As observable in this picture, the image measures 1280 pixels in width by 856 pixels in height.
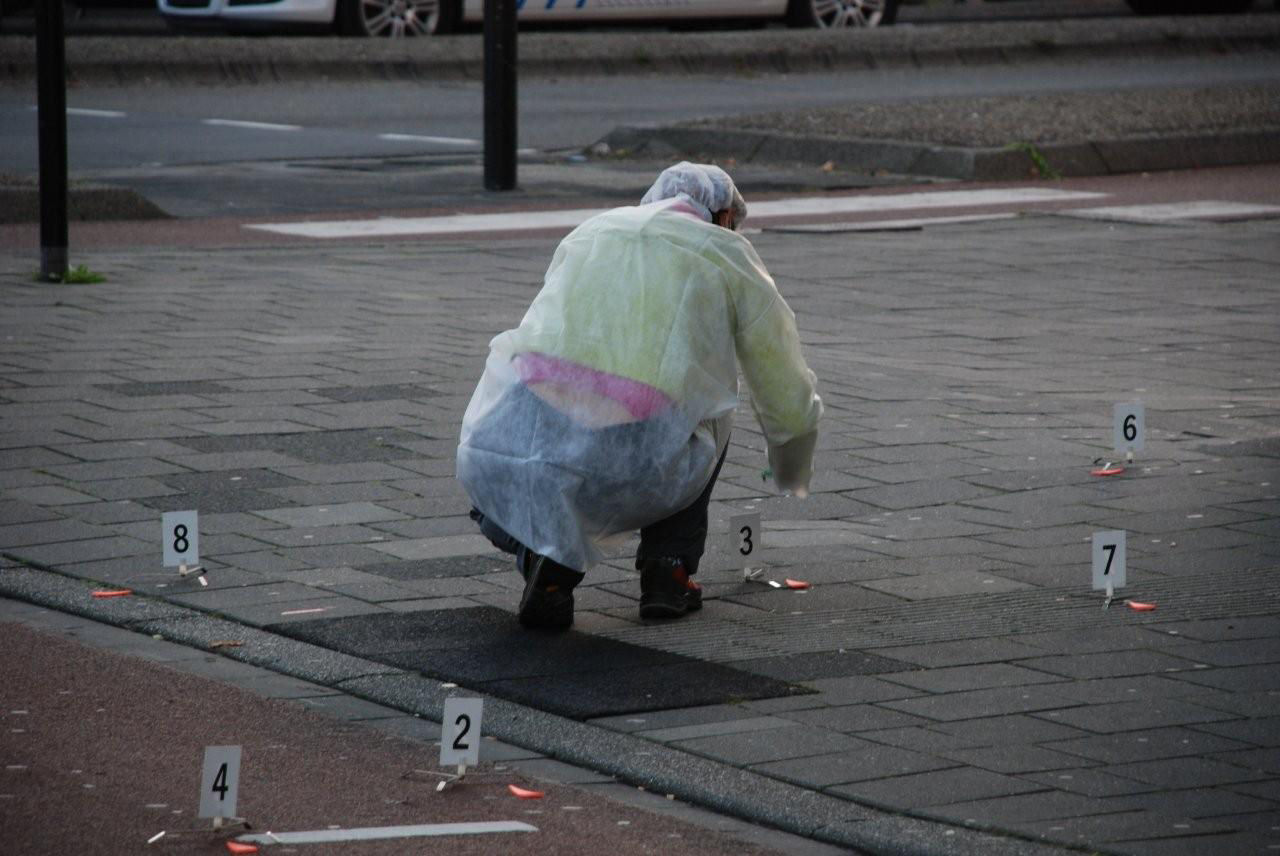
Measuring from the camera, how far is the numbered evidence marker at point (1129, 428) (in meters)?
7.36

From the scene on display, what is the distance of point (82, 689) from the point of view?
5.24 m

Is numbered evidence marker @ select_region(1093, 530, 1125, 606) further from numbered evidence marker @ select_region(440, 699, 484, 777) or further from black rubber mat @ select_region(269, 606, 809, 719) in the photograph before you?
numbered evidence marker @ select_region(440, 699, 484, 777)

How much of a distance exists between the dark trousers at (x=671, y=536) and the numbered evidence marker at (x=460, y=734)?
123 centimetres

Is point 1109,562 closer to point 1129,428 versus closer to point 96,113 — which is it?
point 1129,428

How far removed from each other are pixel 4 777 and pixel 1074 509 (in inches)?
141

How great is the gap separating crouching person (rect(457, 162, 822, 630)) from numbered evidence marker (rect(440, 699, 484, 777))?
42.3 inches

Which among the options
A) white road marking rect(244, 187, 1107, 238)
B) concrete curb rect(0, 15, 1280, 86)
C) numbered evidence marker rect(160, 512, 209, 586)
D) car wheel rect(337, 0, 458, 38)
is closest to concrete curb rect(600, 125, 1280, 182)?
white road marking rect(244, 187, 1107, 238)

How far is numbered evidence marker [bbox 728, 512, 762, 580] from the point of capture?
20.2ft

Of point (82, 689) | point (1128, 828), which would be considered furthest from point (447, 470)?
point (1128, 828)

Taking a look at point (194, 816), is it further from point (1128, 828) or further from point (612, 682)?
point (1128, 828)

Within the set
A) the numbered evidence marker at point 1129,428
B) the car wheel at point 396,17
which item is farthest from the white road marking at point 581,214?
the car wheel at point 396,17

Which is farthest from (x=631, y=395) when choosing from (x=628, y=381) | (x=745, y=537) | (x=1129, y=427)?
(x=1129, y=427)

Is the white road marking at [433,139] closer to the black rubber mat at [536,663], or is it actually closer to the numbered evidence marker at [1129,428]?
the numbered evidence marker at [1129,428]

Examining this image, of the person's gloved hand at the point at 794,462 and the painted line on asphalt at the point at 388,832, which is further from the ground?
the person's gloved hand at the point at 794,462
